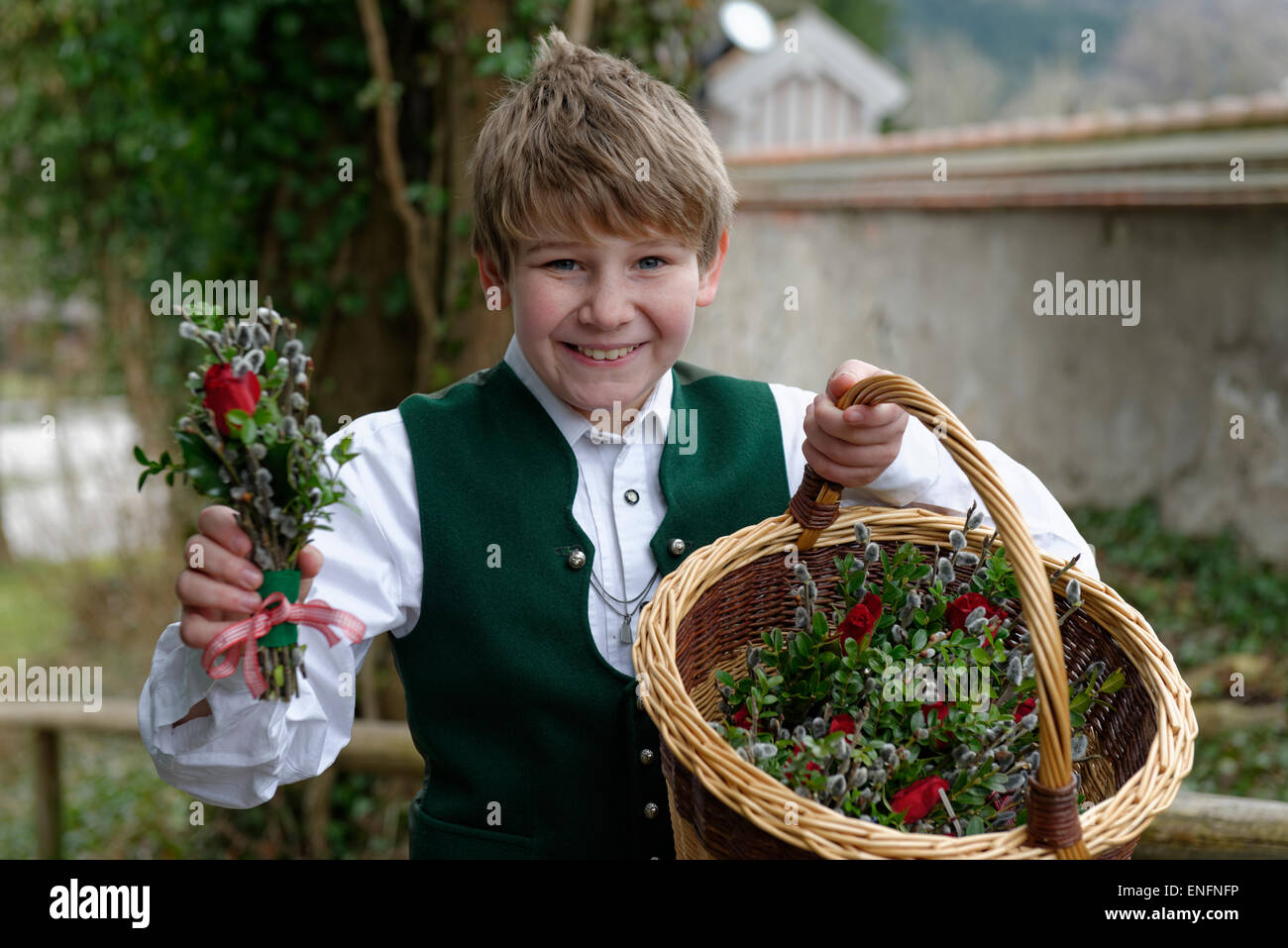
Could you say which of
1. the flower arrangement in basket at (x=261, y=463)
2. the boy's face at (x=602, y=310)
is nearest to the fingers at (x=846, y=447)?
the boy's face at (x=602, y=310)

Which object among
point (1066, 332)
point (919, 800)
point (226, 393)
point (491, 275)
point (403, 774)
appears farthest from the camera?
point (1066, 332)

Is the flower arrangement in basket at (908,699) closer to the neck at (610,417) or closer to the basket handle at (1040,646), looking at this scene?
the basket handle at (1040,646)

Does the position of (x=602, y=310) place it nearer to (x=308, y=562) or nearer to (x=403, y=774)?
(x=308, y=562)

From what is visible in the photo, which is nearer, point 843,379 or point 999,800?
point 999,800

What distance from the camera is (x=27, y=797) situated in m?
5.21

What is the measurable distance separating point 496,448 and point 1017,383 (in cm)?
492

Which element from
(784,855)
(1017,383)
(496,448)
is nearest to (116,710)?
(496,448)

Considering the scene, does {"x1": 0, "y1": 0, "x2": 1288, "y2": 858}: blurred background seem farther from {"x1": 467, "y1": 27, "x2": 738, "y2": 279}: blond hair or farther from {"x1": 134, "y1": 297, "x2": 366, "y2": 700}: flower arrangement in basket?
{"x1": 134, "y1": 297, "x2": 366, "y2": 700}: flower arrangement in basket

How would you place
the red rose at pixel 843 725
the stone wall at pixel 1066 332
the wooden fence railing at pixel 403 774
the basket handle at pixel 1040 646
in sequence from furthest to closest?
the stone wall at pixel 1066 332 → the wooden fence railing at pixel 403 774 → the red rose at pixel 843 725 → the basket handle at pixel 1040 646

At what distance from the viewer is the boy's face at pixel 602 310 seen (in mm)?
1459

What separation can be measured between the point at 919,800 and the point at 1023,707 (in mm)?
292

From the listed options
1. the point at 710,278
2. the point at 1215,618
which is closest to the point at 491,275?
the point at 710,278

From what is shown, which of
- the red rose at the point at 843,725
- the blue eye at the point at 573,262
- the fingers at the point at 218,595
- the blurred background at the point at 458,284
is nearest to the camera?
the fingers at the point at 218,595

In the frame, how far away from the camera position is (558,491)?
1.57 m
